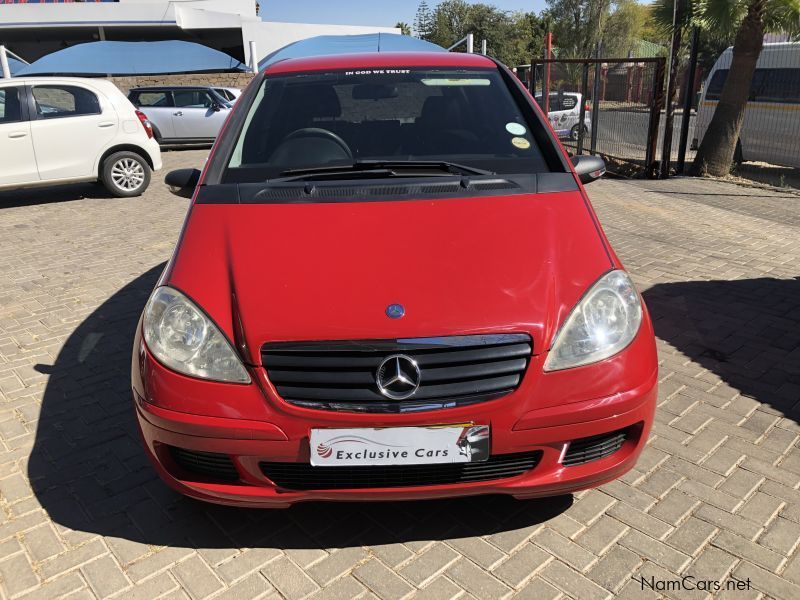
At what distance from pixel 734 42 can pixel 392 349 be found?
1098 centimetres

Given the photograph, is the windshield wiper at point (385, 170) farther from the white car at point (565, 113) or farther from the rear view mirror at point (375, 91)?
the white car at point (565, 113)

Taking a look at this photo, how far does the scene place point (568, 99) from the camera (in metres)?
14.3

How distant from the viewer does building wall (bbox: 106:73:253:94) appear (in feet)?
79.0

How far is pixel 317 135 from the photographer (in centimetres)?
339

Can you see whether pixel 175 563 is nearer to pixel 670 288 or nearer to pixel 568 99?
pixel 670 288

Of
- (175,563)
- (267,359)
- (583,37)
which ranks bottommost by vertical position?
(175,563)

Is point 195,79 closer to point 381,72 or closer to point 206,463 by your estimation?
point 381,72

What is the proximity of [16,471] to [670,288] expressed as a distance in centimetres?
464

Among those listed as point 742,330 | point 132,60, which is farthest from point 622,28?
point 742,330

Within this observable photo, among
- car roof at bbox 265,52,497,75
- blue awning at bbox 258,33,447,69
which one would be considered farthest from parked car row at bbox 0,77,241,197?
car roof at bbox 265,52,497,75

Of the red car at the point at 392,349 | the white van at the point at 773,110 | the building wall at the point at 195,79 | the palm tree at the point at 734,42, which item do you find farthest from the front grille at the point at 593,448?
the building wall at the point at 195,79

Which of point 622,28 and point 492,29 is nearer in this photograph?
point 622,28

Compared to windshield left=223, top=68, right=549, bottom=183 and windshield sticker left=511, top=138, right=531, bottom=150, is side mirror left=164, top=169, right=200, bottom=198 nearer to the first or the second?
windshield left=223, top=68, right=549, bottom=183

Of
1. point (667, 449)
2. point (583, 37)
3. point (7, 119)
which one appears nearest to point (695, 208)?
point (667, 449)
